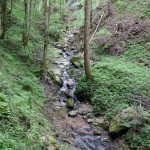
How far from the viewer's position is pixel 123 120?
1032 centimetres

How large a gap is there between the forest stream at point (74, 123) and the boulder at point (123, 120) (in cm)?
45

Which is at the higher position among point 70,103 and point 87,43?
point 87,43

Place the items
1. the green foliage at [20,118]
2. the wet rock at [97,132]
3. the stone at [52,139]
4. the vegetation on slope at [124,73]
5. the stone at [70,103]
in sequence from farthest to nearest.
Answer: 1. the stone at [70,103]
2. the wet rock at [97,132]
3. the vegetation on slope at [124,73]
4. the stone at [52,139]
5. the green foliage at [20,118]

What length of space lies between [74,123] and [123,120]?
2263mm

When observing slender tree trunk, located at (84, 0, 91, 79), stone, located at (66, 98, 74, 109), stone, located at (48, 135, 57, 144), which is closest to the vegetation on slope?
slender tree trunk, located at (84, 0, 91, 79)

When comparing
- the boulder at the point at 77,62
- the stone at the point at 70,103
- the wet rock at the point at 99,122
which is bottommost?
the wet rock at the point at 99,122

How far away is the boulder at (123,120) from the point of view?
1016cm

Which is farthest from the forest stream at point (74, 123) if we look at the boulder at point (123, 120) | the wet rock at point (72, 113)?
the boulder at point (123, 120)

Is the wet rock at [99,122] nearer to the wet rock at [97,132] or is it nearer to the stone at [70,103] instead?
the wet rock at [97,132]

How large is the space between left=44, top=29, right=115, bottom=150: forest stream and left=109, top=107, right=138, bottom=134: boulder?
45 cm

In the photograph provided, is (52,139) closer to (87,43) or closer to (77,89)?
(77,89)

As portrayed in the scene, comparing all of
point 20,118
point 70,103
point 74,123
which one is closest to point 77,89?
point 70,103

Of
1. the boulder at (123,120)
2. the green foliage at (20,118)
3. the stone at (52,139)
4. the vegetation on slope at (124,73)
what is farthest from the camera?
the vegetation on slope at (124,73)

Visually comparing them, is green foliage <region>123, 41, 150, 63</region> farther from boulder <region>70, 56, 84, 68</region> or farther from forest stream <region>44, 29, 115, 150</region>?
forest stream <region>44, 29, 115, 150</region>
